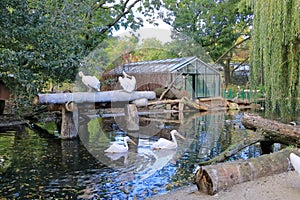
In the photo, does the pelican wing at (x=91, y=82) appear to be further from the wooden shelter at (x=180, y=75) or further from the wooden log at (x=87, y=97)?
the wooden shelter at (x=180, y=75)

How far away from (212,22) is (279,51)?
17271 millimetres

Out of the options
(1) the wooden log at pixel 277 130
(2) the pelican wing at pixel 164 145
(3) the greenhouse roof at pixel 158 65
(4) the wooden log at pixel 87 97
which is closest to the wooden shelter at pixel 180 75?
(3) the greenhouse roof at pixel 158 65

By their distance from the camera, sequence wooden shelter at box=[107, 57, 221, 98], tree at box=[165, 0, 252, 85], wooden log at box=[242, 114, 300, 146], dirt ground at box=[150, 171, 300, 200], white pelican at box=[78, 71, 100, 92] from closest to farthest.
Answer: dirt ground at box=[150, 171, 300, 200] → wooden log at box=[242, 114, 300, 146] → white pelican at box=[78, 71, 100, 92] → wooden shelter at box=[107, 57, 221, 98] → tree at box=[165, 0, 252, 85]

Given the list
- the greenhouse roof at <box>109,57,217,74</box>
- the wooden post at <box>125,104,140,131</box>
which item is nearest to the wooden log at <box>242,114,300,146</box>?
the wooden post at <box>125,104,140,131</box>

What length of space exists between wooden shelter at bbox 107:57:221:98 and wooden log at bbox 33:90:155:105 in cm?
822

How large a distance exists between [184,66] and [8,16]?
45.0 ft

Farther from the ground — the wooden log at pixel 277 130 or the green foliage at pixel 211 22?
the green foliage at pixel 211 22

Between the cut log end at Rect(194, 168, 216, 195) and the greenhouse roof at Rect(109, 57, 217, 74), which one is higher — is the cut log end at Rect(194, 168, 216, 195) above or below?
below

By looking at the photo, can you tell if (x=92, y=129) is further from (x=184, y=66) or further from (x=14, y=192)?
(x=184, y=66)

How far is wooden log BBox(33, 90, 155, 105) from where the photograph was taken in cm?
776

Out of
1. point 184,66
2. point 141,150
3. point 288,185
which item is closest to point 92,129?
point 141,150

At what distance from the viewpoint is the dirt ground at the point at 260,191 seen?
346cm

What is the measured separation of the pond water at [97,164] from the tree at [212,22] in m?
13.6

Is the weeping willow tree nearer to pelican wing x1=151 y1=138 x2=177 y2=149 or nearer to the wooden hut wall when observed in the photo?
pelican wing x1=151 y1=138 x2=177 y2=149
